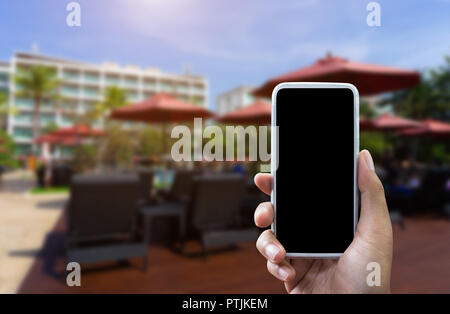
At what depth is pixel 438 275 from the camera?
3.36 metres

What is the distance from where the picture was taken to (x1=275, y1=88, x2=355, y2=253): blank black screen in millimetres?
962

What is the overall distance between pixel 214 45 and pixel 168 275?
2312mm

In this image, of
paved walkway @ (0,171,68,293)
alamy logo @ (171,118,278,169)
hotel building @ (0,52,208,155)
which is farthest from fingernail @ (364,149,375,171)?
hotel building @ (0,52,208,155)

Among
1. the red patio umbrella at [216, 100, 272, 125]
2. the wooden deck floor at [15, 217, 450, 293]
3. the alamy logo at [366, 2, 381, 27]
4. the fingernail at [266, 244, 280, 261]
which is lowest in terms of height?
the wooden deck floor at [15, 217, 450, 293]

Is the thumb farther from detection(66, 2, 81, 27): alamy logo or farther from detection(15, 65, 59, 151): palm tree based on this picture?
detection(15, 65, 59, 151): palm tree

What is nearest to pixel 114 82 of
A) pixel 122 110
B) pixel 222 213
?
pixel 122 110

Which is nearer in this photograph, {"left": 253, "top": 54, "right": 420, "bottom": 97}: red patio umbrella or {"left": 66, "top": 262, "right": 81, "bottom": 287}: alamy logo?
{"left": 66, "top": 262, "right": 81, "bottom": 287}: alamy logo

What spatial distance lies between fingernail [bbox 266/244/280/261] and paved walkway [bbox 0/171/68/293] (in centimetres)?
313

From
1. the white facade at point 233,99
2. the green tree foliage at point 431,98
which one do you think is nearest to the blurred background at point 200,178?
the green tree foliage at point 431,98

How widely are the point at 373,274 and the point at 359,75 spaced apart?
431 cm

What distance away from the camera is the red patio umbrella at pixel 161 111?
6.91 meters

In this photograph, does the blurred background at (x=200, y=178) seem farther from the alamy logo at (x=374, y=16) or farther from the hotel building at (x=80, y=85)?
the hotel building at (x=80, y=85)

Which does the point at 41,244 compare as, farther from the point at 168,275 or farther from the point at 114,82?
the point at 114,82

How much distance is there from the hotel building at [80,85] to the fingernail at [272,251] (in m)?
49.6
